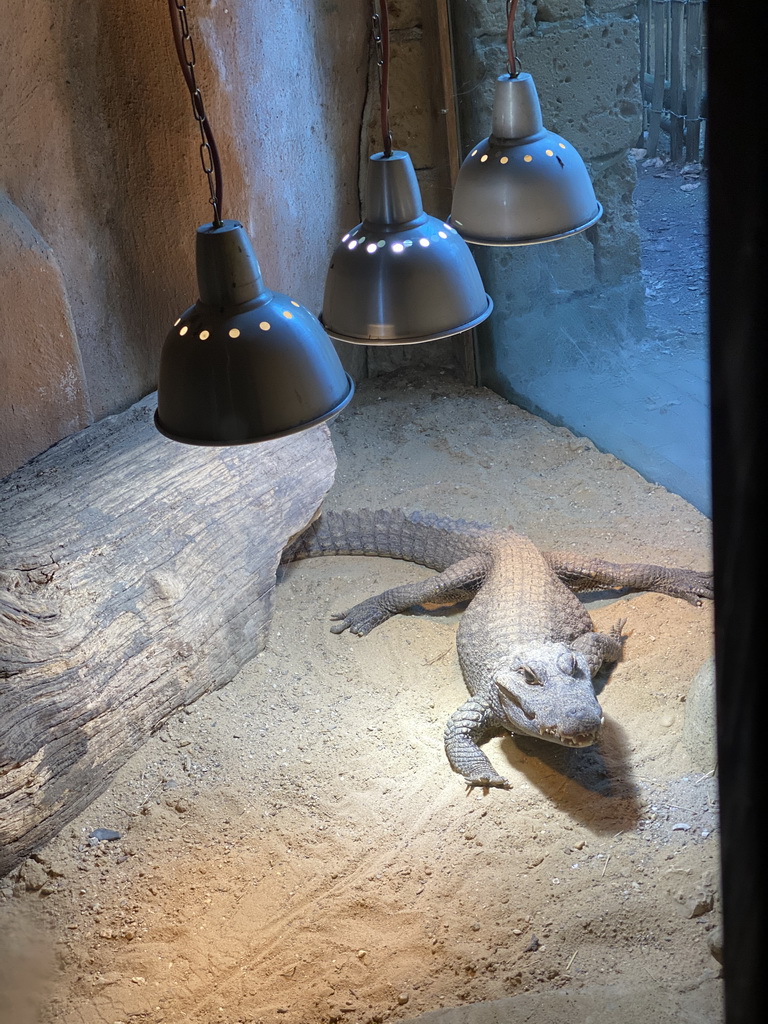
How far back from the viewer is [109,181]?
441 cm

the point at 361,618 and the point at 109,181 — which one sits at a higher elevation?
the point at 109,181

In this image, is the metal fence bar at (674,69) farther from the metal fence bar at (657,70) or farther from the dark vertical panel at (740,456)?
the dark vertical panel at (740,456)

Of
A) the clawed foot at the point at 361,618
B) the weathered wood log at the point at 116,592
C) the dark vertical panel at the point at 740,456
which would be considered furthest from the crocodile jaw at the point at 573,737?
the dark vertical panel at the point at 740,456

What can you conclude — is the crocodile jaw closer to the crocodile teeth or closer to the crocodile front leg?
the crocodile teeth

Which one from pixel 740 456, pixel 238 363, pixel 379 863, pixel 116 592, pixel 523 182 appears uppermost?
pixel 740 456

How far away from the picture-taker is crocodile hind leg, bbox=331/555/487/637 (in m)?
4.87

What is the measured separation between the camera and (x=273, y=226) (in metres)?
5.26

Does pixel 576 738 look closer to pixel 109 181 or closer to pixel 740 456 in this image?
pixel 109 181

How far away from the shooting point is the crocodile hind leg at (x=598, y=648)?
421 cm

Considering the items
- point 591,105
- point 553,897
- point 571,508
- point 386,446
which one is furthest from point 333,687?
point 591,105

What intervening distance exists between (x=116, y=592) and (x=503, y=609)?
5.74 ft

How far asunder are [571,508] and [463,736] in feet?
6.98

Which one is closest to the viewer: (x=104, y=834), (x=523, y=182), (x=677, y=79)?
(x=523, y=182)

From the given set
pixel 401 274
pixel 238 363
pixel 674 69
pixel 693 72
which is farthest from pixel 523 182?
pixel 674 69
